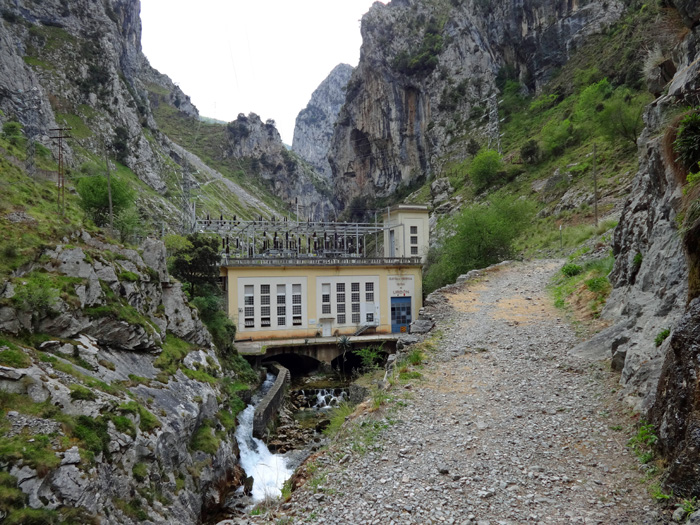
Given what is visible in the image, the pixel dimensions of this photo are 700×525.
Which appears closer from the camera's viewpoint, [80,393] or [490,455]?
[490,455]

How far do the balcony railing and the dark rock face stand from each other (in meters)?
28.5

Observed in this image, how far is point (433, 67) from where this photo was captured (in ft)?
293

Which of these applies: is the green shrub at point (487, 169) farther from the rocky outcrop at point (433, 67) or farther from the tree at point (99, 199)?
the tree at point (99, 199)

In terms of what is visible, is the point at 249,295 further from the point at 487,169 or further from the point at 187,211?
the point at 487,169

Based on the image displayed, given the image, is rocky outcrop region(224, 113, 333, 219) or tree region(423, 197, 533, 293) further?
rocky outcrop region(224, 113, 333, 219)

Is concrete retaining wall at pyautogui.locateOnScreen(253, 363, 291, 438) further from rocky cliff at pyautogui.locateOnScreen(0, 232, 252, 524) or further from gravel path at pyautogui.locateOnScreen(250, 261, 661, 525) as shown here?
gravel path at pyautogui.locateOnScreen(250, 261, 661, 525)

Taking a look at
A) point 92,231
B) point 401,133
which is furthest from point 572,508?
point 401,133

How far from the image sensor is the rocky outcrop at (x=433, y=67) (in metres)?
73.9

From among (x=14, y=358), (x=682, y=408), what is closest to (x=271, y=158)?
(x=14, y=358)

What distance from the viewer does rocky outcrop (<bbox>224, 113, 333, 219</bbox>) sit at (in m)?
156

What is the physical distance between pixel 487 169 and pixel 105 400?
54572 mm

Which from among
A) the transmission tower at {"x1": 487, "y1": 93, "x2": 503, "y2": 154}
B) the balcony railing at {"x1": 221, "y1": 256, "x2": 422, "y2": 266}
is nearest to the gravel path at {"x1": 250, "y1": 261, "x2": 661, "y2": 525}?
the balcony railing at {"x1": 221, "y1": 256, "x2": 422, "y2": 266}

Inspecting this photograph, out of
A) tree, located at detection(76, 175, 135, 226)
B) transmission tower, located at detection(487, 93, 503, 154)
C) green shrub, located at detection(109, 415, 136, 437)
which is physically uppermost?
transmission tower, located at detection(487, 93, 503, 154)

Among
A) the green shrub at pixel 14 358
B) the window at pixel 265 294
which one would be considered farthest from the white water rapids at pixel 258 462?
the window at pixel 265 294
